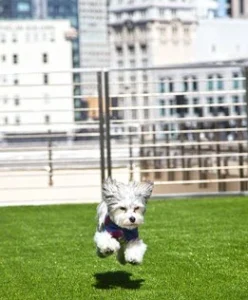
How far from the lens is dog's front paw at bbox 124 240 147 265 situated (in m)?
5.70

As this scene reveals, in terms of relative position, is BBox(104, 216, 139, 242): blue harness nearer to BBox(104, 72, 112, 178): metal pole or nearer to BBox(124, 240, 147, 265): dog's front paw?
BBox(124, 240, 147, 265): dog's front paw

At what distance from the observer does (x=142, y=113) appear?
8188cm

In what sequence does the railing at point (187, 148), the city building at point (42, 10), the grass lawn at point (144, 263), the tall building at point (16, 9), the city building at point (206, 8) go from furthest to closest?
the city building at point (206, 8)
the city building at point (42, 10)
the tall building at point (16, 9)
the railing at point (187, 148)
the grass lawn at point (144, 263)

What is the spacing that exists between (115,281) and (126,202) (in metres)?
0.85

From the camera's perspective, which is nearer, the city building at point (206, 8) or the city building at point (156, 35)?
the city building at point (156, 35)

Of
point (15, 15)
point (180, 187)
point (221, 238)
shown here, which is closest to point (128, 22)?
point (15, 15)

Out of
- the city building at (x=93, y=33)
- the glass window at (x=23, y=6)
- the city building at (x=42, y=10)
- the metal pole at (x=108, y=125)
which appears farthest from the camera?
the glass window at (x=23, y=6)

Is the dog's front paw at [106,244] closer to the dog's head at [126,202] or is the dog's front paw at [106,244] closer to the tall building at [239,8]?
the dog's head at [126,202]

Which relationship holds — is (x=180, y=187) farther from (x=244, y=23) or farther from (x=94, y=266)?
(x=244, y=23)

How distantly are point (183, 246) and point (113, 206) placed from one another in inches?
85.8

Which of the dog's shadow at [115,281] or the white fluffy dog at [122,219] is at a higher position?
the white fluffy dog at [122,219]

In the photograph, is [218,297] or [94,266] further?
[94,266]

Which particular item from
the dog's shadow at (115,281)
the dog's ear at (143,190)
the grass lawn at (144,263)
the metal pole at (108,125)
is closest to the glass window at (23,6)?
the metal pole at (108,125)

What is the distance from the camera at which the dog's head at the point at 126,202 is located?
18.0ft
